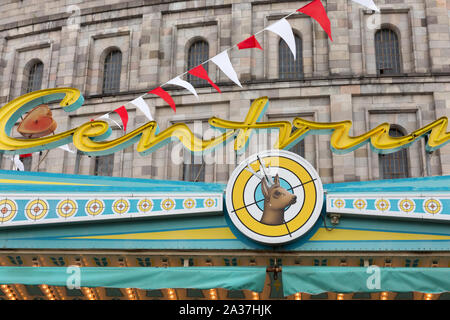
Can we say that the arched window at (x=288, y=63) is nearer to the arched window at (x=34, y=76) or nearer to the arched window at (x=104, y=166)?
the arched window at (x=104, y=166)

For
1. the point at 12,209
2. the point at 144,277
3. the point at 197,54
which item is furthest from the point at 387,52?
the point at 144,277

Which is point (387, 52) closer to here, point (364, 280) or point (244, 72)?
point (244, 72)

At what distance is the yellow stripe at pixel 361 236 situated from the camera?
16.0 m

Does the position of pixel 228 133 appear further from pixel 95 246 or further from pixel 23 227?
pixel 23 227

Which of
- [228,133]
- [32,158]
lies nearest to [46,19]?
[32,158]

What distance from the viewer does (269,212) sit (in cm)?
1614

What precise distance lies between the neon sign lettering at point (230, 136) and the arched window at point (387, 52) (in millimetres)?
8018

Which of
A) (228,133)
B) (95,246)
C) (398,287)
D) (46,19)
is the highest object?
→ (46,19)

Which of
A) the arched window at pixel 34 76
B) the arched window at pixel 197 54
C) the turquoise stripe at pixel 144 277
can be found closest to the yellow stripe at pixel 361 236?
the turquoise stripe at pixel 144 277

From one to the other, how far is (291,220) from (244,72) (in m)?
11.0

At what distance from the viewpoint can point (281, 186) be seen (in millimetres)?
16531

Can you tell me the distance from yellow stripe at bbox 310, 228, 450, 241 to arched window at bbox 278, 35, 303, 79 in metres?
11.1

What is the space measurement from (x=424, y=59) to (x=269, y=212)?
41.7 ft

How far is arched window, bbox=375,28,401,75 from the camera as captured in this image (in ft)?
84.3
